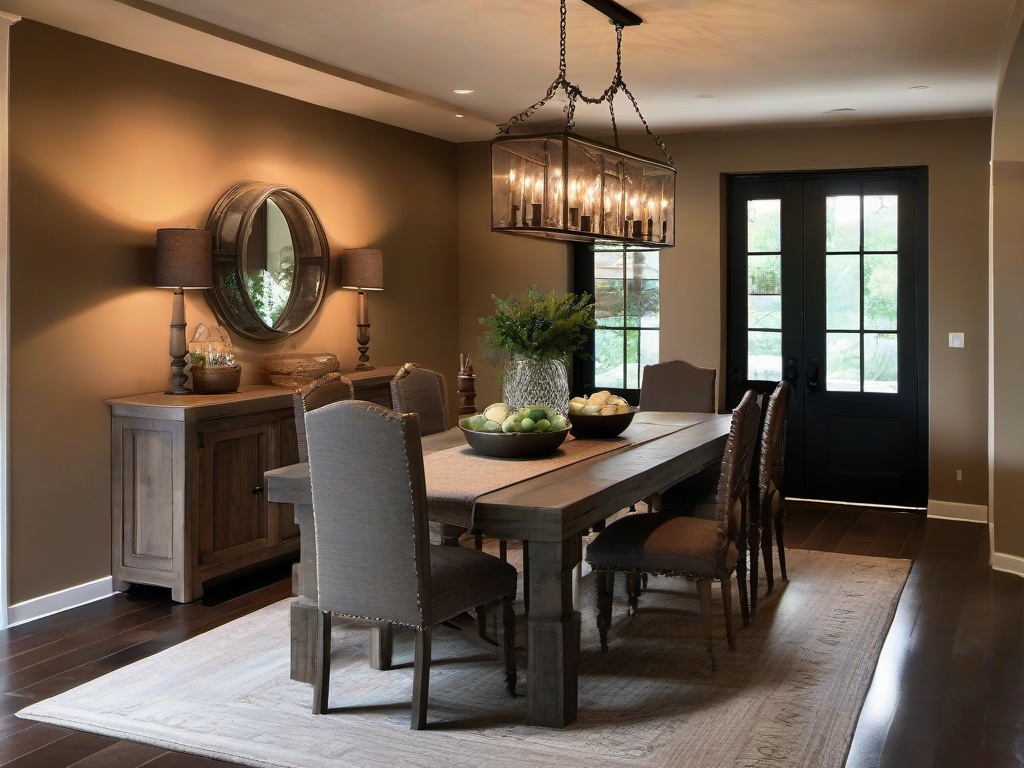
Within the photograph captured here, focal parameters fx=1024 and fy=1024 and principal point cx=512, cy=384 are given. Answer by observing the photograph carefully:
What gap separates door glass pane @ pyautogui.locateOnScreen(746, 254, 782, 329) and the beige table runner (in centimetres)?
262

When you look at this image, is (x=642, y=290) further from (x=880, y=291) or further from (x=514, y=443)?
(x=514, y=443)

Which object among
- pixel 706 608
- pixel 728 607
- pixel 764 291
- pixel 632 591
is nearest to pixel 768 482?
pixel 632 591

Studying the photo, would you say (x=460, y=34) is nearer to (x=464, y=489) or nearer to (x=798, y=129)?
(x=464, y=489)

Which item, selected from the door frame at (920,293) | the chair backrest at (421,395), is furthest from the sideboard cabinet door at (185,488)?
the door frame at (920,293)

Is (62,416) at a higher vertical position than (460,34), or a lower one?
lower

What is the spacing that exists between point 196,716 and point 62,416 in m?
1.76

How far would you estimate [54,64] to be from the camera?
173 inches

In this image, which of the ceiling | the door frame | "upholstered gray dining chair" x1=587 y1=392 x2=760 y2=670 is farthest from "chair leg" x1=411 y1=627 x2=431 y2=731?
the door frame

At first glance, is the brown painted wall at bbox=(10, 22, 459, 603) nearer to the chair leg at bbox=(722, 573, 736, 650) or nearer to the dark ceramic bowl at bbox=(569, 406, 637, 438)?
the dark ceramic bowl at bbox=(569, 406, 637, 438)

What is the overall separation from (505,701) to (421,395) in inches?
70.6

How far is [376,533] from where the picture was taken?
3.07 meters

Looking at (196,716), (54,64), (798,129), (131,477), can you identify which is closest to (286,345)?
(131,477)

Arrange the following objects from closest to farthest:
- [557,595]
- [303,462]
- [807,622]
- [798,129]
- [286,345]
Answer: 1. [557,595]
2. [303,462]
3. [807,622]
4. [286,345]
5. [798,129]

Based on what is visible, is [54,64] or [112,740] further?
[54,64]
